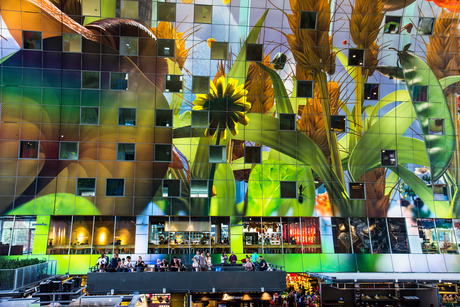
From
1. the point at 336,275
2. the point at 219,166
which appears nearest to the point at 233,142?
the point at 219,166

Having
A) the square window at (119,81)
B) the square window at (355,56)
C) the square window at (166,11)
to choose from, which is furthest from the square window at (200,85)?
the square window at (355,56)

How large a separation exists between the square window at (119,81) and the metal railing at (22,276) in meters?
14.8

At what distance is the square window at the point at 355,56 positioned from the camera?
34375 mm

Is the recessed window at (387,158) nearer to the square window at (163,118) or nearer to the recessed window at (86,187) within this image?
the square window at (163,118)

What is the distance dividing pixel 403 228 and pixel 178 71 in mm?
23412

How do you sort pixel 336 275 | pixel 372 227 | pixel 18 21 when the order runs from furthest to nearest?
pixel 372 227
pixel 18 21
pixel 336 275

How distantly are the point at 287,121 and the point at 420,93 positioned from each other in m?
12.4

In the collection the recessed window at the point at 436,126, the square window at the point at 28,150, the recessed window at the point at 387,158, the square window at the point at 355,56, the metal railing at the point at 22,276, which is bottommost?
the metal railing at the point at 22,276

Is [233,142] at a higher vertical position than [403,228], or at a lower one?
higher

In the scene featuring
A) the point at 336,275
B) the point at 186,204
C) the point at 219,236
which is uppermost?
the point at 186,204

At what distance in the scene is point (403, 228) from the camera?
3356 cm

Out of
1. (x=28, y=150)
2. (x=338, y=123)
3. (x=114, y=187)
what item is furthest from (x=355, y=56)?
(x=28, y=150)

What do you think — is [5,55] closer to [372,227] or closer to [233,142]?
[233,142]

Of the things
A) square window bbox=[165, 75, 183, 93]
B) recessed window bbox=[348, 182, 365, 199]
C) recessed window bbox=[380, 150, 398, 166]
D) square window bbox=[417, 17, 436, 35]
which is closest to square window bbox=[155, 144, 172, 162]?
square window bbox=[165, 75, 183, 93]
